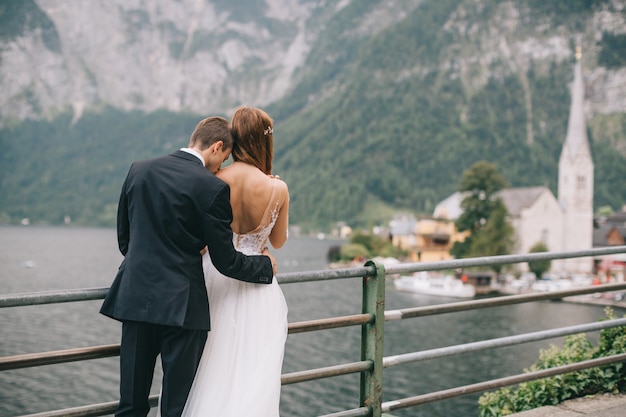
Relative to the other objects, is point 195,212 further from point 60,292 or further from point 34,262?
point 34,262

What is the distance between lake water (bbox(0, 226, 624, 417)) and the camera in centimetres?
3231

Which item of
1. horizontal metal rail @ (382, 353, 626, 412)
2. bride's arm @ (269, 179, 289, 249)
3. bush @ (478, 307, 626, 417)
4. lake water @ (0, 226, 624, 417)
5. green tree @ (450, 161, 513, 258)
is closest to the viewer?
bride's arm @ (269, 179, 289, 249)

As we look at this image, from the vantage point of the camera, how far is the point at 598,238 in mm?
98875

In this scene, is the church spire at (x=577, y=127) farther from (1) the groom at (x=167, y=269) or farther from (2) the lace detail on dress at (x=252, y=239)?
(1) the groom at (x=167, y=269)

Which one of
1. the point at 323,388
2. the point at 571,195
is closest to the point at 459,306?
the point at 323,388

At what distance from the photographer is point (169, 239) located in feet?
10.2

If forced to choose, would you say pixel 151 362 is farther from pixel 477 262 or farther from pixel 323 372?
pixel 477 262

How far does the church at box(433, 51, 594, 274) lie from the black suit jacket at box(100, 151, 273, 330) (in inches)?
3564

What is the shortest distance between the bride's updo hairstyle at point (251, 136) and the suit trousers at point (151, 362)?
1005 mm

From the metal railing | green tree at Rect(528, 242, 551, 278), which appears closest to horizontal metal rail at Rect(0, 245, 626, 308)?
the metal railing

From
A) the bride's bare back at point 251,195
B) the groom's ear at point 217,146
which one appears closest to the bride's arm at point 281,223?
the bride's bare back at point 251,195

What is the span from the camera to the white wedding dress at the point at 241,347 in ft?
11.5

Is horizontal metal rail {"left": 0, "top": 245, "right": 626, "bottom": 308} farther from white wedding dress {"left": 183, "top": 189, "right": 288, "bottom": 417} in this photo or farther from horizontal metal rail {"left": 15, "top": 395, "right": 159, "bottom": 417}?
horizontal metal rail {"left": 15, "top": 395, "right": 159, "bottom": 417}

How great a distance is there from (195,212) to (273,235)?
702 millimetres
